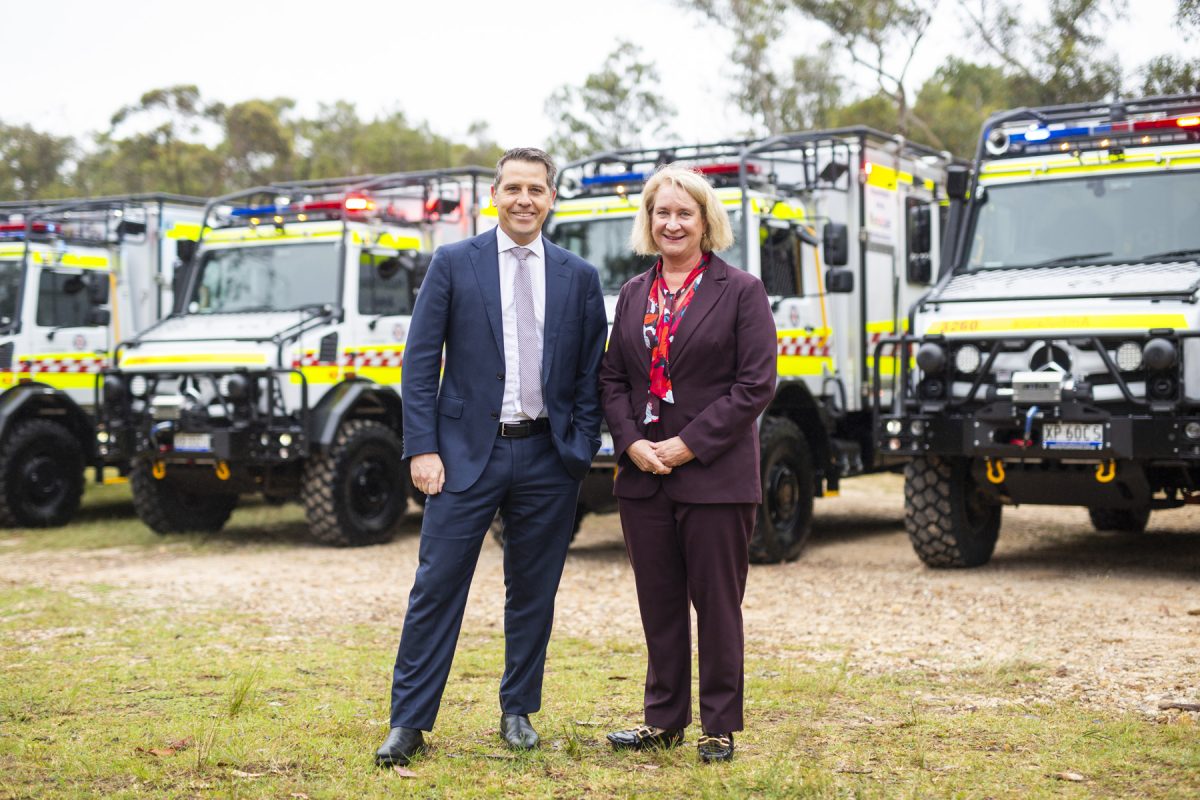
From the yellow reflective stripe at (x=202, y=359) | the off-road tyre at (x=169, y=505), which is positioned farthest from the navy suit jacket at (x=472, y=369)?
the off-road tyre at (x=169, y=505)

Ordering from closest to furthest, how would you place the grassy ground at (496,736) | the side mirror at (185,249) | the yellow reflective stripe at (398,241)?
1. the grassy ground at (496,736)
2. the yellow reflective stripe at (398,241)
3. the side mirror at (185,249)

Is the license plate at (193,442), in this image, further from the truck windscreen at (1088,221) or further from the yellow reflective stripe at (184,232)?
the truck windscreen at (1088,221)

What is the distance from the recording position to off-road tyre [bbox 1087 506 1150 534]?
11.2 meters

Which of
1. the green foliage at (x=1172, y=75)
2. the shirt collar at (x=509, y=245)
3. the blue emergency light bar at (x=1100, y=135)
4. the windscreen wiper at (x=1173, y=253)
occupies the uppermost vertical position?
the green foliage at (x=1172, y=75)

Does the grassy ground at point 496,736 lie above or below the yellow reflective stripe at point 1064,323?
below

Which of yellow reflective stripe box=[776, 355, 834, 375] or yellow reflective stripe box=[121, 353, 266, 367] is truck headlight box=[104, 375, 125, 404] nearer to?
yellow reflective stripe box=[121, 353, 266, 367]

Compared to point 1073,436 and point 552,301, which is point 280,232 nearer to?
point 1073,436

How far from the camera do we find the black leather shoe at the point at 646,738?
15.5 feet

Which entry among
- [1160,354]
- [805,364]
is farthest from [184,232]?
[1160,354]

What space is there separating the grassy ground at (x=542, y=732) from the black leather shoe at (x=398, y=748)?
0.23 feet

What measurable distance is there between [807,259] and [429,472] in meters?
6.18

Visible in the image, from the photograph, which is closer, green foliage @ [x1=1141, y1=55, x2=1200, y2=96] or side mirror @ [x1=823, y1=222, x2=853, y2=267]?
side mirror @ [x1=823, y1=222, x2=853, y2=267]

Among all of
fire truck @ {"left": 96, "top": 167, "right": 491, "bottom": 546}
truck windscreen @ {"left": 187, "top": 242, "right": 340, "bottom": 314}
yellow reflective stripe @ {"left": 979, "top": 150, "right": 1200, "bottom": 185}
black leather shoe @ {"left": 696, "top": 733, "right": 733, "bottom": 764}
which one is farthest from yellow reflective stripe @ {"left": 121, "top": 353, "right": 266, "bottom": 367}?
black leather shoe @ {"left": 696, "top": 733, "right": 733, "bottom": 764}

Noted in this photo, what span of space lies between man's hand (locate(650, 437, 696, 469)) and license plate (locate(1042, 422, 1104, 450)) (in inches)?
166
